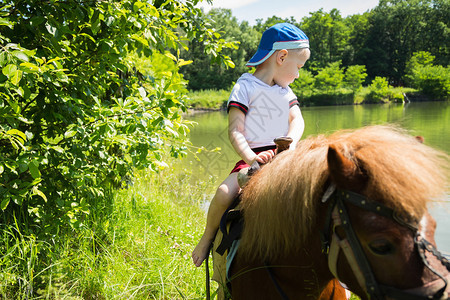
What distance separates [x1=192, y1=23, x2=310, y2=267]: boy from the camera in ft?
7.98

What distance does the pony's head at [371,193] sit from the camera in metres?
1.26

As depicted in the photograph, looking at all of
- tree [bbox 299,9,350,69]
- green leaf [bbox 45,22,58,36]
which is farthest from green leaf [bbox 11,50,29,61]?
tree [bbox 299,9,350,69]

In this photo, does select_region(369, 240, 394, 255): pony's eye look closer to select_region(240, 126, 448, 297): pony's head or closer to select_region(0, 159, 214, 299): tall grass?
select_region(240, 126, 448, 297): pony's head

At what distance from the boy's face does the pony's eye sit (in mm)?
1528

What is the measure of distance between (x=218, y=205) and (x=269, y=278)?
1.88ft

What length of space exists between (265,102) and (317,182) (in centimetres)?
112

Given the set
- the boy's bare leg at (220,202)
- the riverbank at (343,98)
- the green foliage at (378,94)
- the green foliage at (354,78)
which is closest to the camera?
the boy's bare leg at (220,202)

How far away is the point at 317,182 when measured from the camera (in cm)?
151

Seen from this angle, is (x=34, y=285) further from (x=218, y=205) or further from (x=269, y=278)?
(x=269, y=278)

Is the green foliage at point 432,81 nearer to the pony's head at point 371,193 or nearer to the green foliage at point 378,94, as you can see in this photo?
the green foliage at point 378,94

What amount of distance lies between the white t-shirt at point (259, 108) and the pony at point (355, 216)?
658 mm

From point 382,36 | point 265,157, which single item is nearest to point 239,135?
point 265,157

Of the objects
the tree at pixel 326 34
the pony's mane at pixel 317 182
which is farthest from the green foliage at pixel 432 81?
the pony's mane at pixel 317 182

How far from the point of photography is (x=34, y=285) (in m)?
3.03
